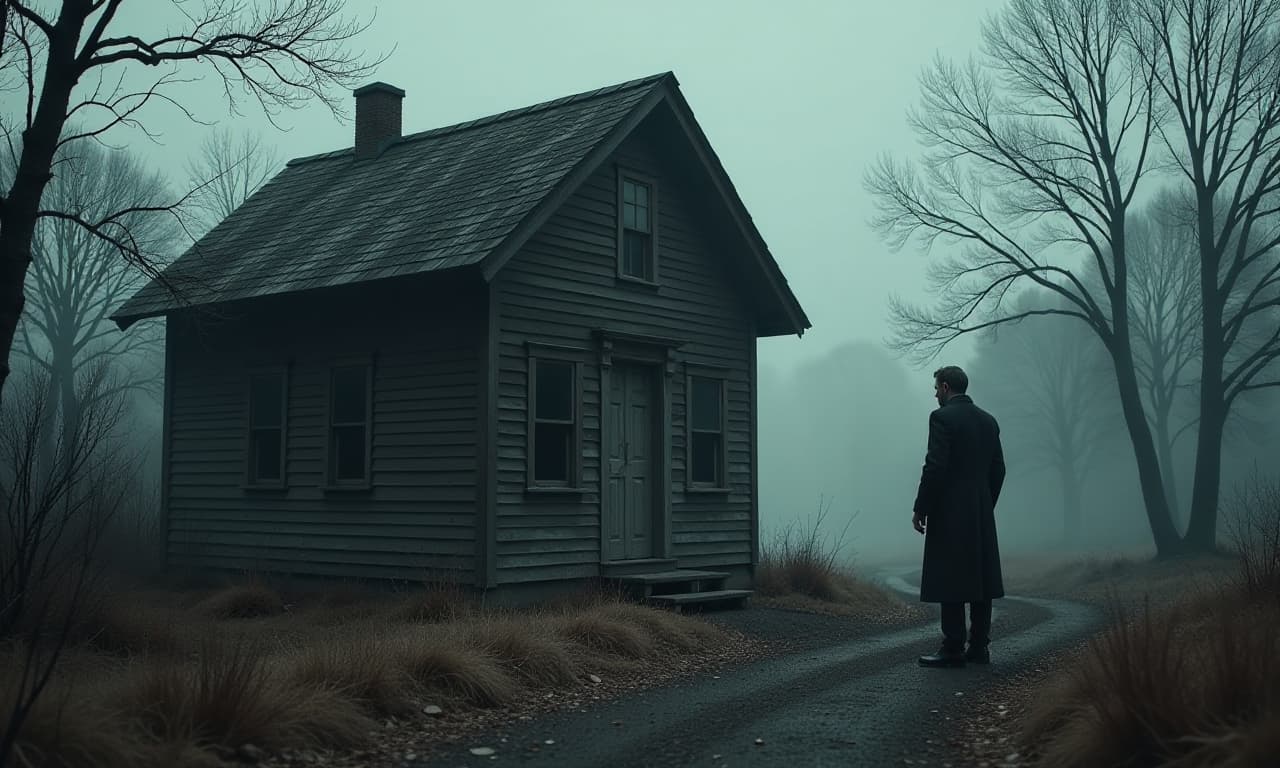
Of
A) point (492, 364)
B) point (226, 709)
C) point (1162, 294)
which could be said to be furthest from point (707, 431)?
point (1162, 294)

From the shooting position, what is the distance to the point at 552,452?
47.1ft

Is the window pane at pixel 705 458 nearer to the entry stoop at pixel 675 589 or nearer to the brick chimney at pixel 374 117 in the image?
the entry stoop at pixel 675 589

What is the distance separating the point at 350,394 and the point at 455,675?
7995 mm

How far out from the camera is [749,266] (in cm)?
1742

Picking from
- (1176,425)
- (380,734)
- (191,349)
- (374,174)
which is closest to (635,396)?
(374,174)

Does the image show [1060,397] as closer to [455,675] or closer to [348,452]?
[348,452]

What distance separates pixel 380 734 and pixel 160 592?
32.4 feet

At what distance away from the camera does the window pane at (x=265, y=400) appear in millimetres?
16312

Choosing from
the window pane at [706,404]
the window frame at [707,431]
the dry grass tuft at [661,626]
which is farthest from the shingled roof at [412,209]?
the dry grass tuft at [661,626]

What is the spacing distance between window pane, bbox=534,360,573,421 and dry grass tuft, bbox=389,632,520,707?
611cm

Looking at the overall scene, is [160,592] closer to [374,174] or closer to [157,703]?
[374,174]

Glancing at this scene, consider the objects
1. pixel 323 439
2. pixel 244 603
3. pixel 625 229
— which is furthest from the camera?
pixel 625 229

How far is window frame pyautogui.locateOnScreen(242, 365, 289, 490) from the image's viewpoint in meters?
16.0

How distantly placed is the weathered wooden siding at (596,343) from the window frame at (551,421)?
76 millimetres
